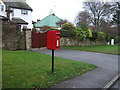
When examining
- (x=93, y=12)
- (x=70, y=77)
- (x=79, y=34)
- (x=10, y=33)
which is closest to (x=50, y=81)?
(x=70, y=77)

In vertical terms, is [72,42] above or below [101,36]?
below

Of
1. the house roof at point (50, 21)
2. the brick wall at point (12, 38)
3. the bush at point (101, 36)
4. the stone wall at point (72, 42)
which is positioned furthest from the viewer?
the house roof at point (50, 21)

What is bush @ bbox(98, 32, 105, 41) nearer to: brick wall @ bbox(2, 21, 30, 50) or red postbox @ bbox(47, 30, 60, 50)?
brick wall @ bbox(2, 21, 30, 50)

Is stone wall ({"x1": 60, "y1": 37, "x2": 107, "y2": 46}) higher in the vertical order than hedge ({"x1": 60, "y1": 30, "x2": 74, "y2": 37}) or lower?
lower

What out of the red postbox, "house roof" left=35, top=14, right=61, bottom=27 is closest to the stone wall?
the red postbox

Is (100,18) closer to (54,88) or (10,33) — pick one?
(10,33)

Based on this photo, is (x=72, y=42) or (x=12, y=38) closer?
(x=12, y=38)

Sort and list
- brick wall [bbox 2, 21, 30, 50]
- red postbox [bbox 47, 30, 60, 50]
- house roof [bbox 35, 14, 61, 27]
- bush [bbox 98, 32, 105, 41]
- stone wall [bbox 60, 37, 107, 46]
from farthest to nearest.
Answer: house roof [bbox 35, 14, 61, 27] → bush [bbox 98, 32, 105, 41] → stone wall [bbox 60, 37, 107, 46] → brick wall [bbox 2, 21, 30, 50] → red postbox [bbox 47, 30, 60, 50]

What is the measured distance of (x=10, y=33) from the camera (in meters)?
10.4

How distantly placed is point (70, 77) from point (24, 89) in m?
1.89

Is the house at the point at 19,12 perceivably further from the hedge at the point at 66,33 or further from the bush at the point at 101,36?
the bush at the point at 101,36

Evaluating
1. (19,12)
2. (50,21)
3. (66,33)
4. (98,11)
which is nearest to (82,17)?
(98,11)

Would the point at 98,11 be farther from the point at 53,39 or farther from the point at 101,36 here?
the point at 53,39

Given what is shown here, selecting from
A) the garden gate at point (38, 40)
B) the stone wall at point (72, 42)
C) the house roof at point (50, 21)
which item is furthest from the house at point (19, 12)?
the garden gate at point (38, 40)
